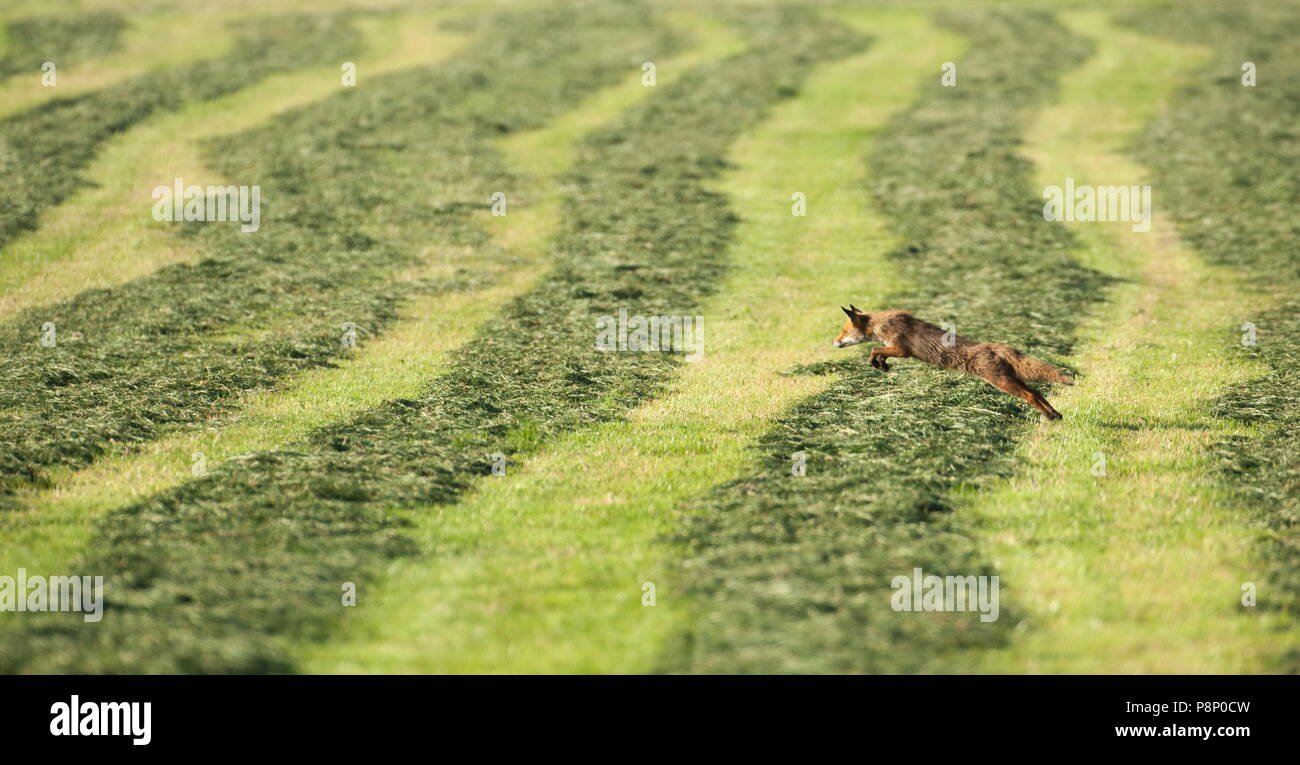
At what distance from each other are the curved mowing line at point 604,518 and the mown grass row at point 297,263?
6.06m

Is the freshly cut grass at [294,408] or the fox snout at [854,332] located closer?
the freshly cut grass at [294,408]

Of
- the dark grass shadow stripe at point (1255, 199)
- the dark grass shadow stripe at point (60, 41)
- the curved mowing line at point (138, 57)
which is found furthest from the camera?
the dark grass shadow stripe at point (60, 41)

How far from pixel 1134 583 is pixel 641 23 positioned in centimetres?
4605

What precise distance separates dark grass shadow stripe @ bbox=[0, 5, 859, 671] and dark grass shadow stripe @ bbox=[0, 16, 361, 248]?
1481 centimetres

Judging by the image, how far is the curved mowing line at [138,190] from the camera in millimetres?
25141

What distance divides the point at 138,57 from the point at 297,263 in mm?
25230

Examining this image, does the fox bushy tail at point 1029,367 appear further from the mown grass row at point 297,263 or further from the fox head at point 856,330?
the mown grass row at point 297,263

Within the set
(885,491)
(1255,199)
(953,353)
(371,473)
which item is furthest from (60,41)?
(885,491)

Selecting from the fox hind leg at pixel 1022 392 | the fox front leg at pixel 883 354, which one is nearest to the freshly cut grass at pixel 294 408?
the fox front leg at pixel 883 354

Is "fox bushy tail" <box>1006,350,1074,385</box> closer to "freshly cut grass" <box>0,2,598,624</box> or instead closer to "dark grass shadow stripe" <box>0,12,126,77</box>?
"freshly cut grass" <box>0,2,598,624</box>

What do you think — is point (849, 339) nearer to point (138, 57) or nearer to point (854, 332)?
point (854, 332)
